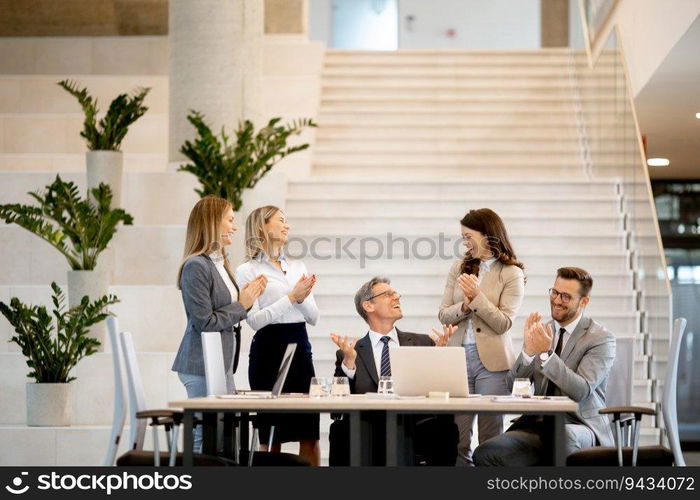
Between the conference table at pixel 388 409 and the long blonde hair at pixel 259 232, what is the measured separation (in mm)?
1550

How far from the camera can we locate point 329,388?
5.22m

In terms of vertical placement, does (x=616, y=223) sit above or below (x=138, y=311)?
above

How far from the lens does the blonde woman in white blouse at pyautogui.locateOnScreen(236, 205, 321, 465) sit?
237 inches

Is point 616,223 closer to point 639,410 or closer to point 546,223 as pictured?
point 546,223

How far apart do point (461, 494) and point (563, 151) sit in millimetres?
8339

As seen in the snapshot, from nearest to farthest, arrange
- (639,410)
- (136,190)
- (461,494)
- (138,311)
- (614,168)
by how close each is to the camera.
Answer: (461,494)
(639,410)
(138,311)
(136,190)
(614,168)

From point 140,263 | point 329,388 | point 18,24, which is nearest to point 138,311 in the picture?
point 140,263

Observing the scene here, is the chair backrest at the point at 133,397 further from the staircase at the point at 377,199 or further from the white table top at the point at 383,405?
the staircase at the point at 377,199

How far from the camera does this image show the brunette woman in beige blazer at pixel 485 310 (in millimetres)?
6062

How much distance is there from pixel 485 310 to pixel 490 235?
388 mm

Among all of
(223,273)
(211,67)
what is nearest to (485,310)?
(223,273)

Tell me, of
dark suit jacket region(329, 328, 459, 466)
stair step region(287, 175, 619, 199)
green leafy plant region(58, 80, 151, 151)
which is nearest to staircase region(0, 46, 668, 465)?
stair step region(287, 175, 619, 199)

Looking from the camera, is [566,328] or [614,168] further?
[614,168]

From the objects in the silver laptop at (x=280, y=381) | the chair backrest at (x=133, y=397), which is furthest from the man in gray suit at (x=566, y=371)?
the chair backrest at (x=133, y=397)
